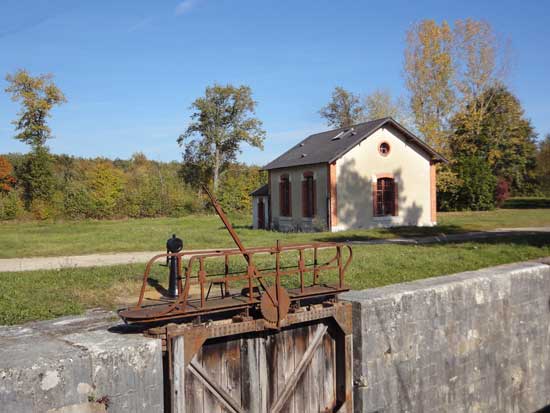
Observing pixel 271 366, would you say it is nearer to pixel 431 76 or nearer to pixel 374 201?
pixel 374 201

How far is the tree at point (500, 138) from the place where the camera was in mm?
38625

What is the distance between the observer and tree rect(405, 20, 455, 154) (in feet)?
118

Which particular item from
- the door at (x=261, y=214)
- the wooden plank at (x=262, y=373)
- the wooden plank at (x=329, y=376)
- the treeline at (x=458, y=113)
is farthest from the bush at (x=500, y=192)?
the wooden plank at (x=262, y=373)

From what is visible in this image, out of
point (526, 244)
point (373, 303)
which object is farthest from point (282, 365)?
point (526, 244)

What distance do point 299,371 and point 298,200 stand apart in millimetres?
18831

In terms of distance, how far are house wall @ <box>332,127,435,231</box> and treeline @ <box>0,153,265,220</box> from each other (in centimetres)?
1717

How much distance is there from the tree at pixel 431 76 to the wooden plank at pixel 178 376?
32307mm

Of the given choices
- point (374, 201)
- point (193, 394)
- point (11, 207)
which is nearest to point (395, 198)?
point (374, 201)

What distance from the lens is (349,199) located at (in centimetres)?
2362

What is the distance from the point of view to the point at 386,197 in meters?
24.9

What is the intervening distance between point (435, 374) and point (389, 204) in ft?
55.9

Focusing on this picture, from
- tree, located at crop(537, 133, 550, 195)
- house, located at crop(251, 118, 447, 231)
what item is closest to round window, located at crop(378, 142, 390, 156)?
house, located at crop(251, 118, 447, 231)

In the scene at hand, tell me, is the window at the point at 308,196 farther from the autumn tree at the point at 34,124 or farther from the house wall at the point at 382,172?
the autumn tree at the point at 34,124

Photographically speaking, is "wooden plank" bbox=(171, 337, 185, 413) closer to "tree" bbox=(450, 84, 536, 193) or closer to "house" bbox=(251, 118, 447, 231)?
"house" bbox=(251, 118, 447, 231)
